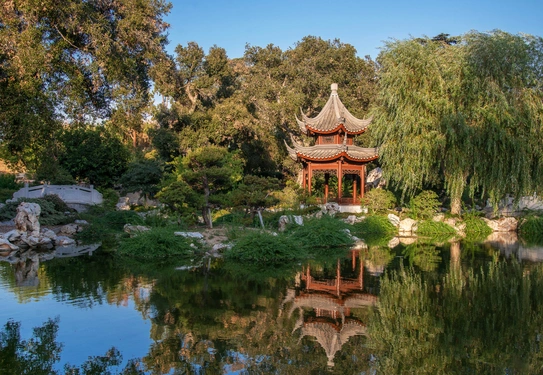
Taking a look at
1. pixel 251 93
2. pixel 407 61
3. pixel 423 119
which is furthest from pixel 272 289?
pixel 251 93

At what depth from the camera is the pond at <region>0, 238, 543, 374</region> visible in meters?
4.48

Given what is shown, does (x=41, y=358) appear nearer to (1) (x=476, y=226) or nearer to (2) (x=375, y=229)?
(2) (x=375, y=229)

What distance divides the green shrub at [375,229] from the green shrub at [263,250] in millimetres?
5038

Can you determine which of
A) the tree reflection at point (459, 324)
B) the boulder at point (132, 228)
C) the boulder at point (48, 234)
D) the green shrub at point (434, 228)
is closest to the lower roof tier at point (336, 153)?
the green shrub at point (434, 228)

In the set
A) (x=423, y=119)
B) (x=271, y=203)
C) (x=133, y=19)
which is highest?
(x=133, y=19)

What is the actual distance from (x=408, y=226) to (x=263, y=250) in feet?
27.6

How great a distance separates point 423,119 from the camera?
15.8 metres

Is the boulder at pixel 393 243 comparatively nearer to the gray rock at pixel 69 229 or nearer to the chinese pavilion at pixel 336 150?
the chinese pavilion at pixel 336 150

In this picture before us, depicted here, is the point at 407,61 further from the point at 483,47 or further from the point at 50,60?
the point at 50,60

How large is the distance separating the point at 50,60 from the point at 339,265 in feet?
23.7

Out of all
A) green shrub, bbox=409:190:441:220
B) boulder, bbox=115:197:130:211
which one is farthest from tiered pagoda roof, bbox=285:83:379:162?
boulder, bbox=115:197:130:211

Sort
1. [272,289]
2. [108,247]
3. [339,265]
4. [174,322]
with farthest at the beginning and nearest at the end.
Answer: [108,247] < [339,265] < [272,289] < [174,322]

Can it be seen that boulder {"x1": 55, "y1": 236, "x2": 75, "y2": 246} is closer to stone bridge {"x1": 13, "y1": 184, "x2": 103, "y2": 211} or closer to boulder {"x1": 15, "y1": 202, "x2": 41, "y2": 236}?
boulder {"x1": 15, "y1": 202, "x2": 41, "y2": 236}

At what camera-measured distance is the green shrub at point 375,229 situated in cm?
1551
